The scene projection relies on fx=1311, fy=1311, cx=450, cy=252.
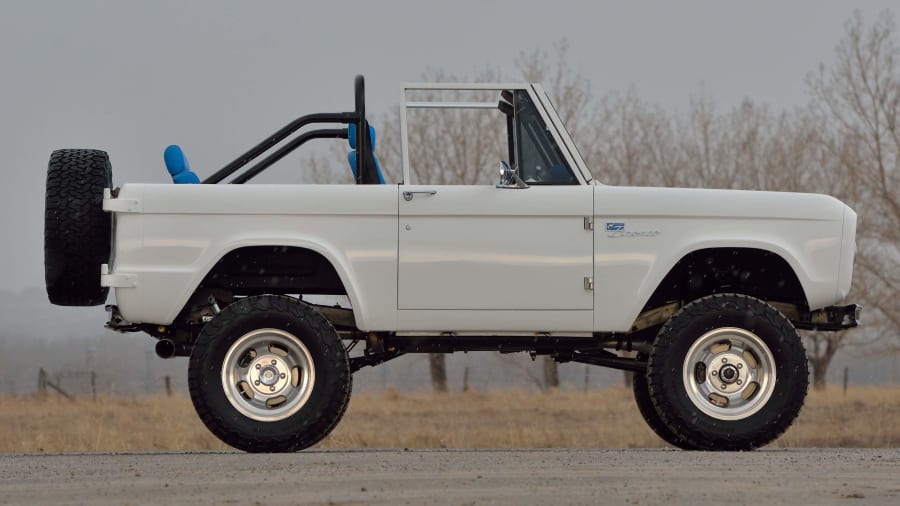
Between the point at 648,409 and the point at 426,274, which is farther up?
the point at 426,274

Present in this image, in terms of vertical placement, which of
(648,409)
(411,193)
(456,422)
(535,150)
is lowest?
(456,422)

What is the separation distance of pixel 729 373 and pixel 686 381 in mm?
319

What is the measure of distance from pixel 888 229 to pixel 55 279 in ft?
91.6

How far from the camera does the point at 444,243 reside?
834 cm

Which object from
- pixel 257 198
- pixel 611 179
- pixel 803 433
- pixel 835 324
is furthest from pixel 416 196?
pixel 611 179

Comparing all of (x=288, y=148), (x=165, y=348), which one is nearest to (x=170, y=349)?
(x=165, y=348)

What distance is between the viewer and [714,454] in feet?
27.2

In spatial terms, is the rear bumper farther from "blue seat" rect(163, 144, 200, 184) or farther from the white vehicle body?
"blue seat" rect(163, 144, 200, 184)

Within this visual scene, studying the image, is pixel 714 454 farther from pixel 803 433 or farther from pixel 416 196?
pixel 803 433

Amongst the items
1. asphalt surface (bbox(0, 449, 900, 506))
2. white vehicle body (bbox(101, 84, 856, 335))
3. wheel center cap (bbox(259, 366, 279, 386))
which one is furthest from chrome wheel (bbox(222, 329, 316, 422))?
white vehicle body (bbox(101, 84, 856, 335))

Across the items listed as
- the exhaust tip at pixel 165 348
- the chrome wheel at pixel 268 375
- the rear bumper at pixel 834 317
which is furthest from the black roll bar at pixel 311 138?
the rear bumper at pixel 834 317

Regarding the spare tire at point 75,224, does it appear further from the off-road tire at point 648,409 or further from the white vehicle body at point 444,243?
the off-road tire at point 648,409

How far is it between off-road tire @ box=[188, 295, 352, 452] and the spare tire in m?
0.88

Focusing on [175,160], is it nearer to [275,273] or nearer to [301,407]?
[275,273]
